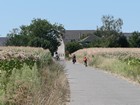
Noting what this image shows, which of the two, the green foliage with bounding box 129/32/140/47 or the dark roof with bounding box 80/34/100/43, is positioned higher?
the dark roof with bounding box 80/34/100/43

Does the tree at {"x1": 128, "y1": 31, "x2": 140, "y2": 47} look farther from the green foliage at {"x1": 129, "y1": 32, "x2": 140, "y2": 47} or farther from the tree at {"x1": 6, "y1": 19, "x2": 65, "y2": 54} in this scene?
the tree at {"x1": 6, "y1": 19, "x2": 65, "y2": 54}

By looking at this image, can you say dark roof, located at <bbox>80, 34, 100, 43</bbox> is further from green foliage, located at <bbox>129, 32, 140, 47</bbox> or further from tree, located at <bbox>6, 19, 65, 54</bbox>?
green foliage, located at <bbox>129, 32, 140, 47</bbox>

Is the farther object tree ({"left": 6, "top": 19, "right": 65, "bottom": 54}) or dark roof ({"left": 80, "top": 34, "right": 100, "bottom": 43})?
dark roof ({"left": 80, "top": 34, "right": 100, "bottom": 43})

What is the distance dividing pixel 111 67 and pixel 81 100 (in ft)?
87.5

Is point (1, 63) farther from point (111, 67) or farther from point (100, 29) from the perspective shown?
point (100, 29)

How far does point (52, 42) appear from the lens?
14725cm

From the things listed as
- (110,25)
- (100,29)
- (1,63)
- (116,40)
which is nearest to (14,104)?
(1,63)

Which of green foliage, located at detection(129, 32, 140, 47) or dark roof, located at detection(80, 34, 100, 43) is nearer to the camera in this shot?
green foliage, located at detection(129, 32, 140, 47)

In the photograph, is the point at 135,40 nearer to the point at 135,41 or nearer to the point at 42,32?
the point at 135,41

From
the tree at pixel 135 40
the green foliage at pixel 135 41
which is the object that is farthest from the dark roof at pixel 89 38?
the green foliage at pixel 135 41

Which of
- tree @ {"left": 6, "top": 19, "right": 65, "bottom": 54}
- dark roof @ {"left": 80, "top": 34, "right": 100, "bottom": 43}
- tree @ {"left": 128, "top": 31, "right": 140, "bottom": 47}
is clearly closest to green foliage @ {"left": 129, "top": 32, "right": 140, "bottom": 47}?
tree @ {"left": 128, "top": 31, "right": 140, "bottom": 47}

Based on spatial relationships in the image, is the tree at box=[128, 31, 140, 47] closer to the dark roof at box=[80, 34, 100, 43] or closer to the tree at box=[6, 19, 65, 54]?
the tree at box=[6, 19, 65, 54]

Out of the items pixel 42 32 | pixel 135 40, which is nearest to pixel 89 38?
pixel 42 32

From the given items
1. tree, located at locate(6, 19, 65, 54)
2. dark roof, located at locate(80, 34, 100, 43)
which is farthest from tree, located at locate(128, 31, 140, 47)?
dark roof, located at locate(80, 34, 100, 43)
